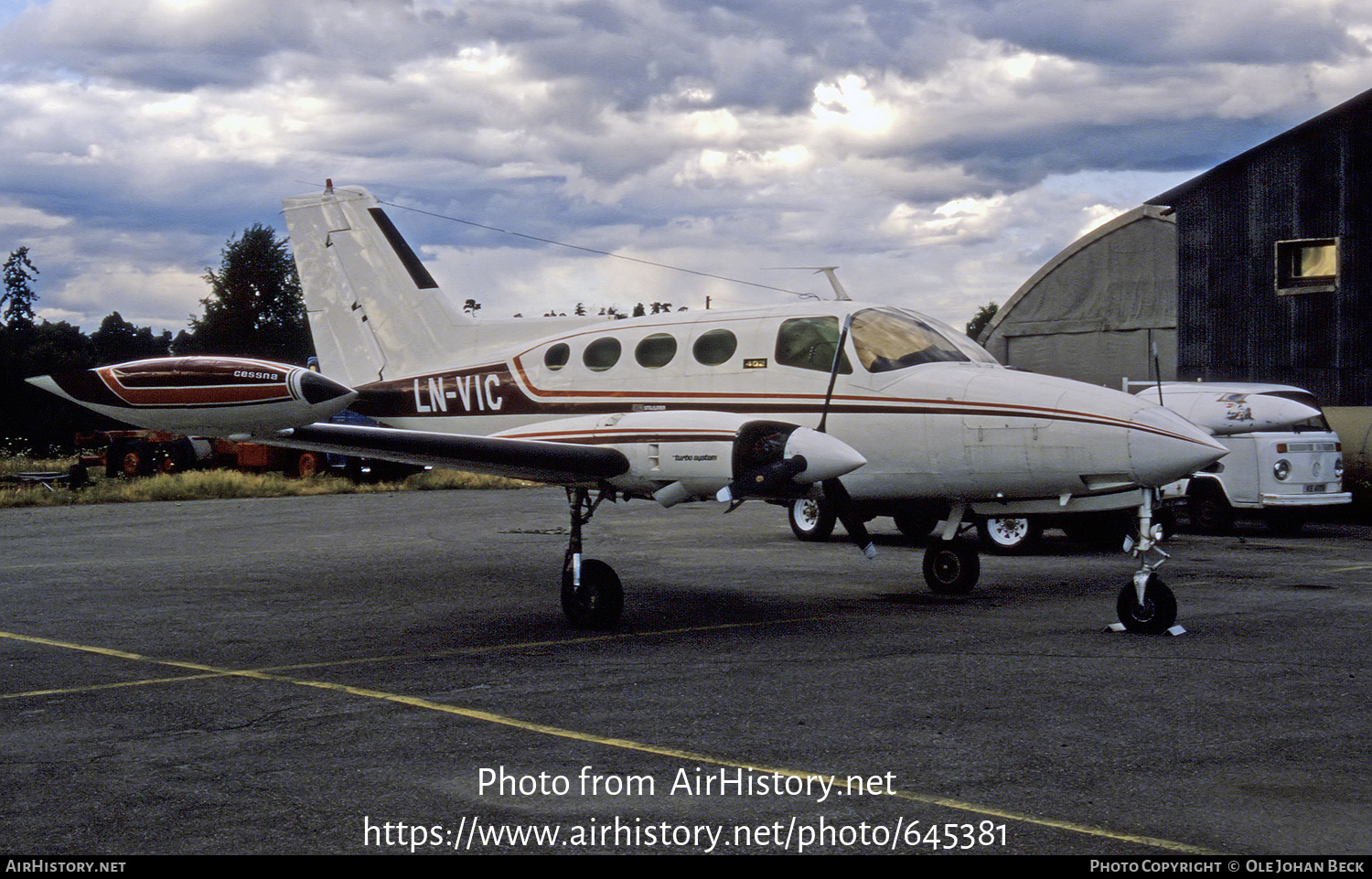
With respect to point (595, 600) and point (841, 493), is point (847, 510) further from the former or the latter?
point (595, 600)

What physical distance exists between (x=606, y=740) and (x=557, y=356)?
675 centimetres

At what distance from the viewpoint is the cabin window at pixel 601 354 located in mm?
12188

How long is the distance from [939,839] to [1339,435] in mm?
20014

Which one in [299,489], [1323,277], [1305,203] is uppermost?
[1305,203]

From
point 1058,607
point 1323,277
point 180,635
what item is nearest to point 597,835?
point 180,635

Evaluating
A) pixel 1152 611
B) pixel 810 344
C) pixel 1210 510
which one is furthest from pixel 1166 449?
pixel 1210 510

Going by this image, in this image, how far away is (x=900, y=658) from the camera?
880 cm

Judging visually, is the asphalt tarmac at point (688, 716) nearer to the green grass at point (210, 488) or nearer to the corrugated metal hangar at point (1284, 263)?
the corrugated metal hangar at point (1284, 263)

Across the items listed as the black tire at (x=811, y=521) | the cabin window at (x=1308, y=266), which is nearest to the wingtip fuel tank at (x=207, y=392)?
the black tire at (x=811, y=521)

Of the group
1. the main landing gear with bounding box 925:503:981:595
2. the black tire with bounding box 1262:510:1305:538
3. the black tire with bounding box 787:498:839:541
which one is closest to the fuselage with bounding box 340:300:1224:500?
the main landing gear with bounding box 925:503:981:595

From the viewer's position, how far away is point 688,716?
7047mm

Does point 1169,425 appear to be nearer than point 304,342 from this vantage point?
Yes

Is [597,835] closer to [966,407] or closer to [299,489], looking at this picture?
[966,407]

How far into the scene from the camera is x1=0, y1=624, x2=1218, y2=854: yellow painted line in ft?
15.9
